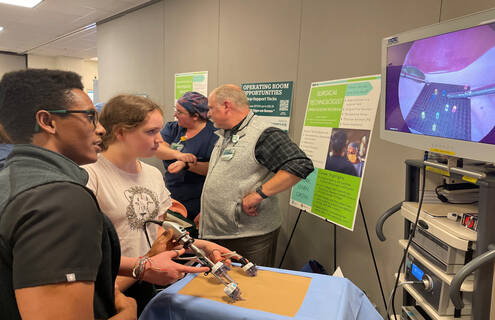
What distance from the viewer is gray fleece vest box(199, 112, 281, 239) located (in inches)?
77.7

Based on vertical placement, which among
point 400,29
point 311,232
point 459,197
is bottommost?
point 311,232

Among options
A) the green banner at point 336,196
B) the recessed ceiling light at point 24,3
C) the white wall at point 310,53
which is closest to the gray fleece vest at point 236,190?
the green banner at point 336,196

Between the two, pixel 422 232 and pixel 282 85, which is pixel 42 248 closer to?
pixel 422 232

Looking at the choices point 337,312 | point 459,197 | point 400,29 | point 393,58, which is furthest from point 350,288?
point 400,29

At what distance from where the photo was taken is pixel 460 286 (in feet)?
3.61

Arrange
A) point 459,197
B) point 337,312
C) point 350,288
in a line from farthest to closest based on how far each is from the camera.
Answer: point 459,197 < point 350,288 < point 337,312

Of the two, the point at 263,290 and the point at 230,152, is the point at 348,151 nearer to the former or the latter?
the point at 230,152

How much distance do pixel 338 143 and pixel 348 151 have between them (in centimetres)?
10

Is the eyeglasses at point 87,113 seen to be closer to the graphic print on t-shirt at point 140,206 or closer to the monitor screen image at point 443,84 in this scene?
the graphic print on t-shirt at point 140,206

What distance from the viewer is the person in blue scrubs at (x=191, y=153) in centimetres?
252

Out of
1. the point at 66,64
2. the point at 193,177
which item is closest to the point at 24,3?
the point at 193,177

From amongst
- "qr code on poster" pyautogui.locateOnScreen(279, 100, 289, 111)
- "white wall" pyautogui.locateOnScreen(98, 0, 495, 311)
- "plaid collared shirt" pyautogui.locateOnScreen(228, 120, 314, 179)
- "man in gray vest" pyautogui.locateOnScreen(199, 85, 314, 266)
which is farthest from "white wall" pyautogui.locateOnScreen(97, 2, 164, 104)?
"plaid collared shirt" pyautogui.locateOnScreen(228, 120, 314, 179)

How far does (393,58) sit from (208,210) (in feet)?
4.24

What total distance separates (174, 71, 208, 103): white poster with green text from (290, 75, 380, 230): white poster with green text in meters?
1.56
